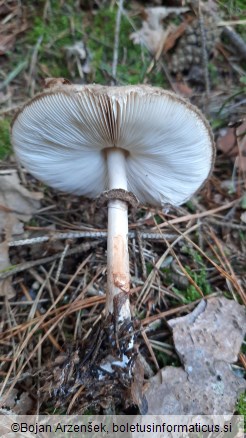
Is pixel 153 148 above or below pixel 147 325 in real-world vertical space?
above

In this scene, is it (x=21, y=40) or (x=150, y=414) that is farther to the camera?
(x=21, y=40)

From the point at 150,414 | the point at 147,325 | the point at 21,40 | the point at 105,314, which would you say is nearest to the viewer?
the point at 150,414

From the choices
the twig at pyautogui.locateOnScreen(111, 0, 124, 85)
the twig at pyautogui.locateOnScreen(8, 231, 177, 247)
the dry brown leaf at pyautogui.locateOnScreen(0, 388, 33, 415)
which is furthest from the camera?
the twig at pyautogui.locateOnScreen(111, 0, 124, 85)

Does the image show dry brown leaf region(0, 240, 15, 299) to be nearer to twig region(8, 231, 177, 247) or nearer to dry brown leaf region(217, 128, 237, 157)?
twig region(8, 231, 177, 247)

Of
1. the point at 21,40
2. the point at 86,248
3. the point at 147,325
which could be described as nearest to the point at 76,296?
the point at 86,248

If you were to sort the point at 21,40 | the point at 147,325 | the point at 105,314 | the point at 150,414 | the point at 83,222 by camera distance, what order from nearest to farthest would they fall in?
the point at 150,414 < the point at 105,314 < the point at 147,325 < the point at 83,222 < the point at 21,40

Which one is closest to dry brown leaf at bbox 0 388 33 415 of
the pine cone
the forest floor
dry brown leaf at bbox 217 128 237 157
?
the forest floor

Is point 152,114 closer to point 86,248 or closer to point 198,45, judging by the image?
point 86,248
